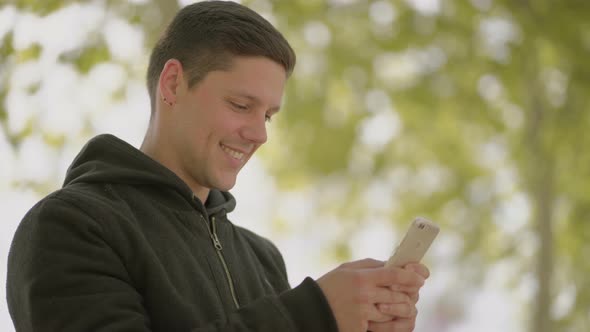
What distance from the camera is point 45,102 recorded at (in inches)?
122

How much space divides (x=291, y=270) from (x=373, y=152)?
3.02 feet

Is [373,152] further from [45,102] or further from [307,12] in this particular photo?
[45,102]

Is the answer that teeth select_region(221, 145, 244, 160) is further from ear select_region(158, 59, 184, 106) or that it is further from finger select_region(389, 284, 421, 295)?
finger select_region(389, 284, 421, 295)

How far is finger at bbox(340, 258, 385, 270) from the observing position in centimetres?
140

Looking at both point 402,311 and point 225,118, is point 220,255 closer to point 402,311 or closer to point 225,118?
point 225,118

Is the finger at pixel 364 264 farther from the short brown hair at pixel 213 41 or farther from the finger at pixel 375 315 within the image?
the short brown hair at pixel 213 41

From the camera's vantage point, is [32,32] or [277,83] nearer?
[277,83]

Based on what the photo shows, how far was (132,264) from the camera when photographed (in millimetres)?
1413

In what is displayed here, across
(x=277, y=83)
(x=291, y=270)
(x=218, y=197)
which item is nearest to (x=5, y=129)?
(x=218, y=197)

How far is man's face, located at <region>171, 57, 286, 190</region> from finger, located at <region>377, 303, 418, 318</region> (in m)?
0.39

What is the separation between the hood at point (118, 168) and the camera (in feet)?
Answer: 5.01

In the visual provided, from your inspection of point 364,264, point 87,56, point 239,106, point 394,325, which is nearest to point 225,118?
point 239,106

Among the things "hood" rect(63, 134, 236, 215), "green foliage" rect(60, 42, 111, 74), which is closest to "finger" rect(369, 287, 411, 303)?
"hood" rect(63, 134, 236, 215)

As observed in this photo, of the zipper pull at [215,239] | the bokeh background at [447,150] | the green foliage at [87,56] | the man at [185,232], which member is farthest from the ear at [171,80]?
the bokeh background at [447,150]
